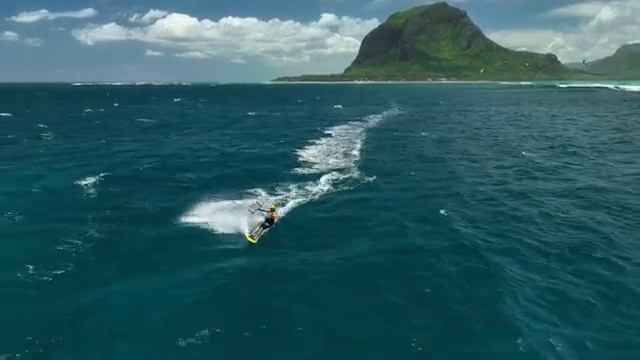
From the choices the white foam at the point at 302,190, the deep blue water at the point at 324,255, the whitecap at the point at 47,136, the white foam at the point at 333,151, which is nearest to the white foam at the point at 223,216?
the white foam at the point at 302,190

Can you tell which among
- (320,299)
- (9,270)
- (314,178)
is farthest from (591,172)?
(9,270)

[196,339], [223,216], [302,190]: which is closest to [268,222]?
[223,216]

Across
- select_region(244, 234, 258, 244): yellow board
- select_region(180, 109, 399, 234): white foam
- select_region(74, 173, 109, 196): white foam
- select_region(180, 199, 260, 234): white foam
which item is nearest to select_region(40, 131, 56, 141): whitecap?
select_region(74, 173, 109, 196): white foam

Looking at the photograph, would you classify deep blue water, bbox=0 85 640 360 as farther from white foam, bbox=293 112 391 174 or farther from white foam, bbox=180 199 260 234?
white foam, bbox=293 112 391 174

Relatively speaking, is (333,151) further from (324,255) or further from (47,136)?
(47,136)

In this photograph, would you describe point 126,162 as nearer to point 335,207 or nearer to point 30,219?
point 30,219
